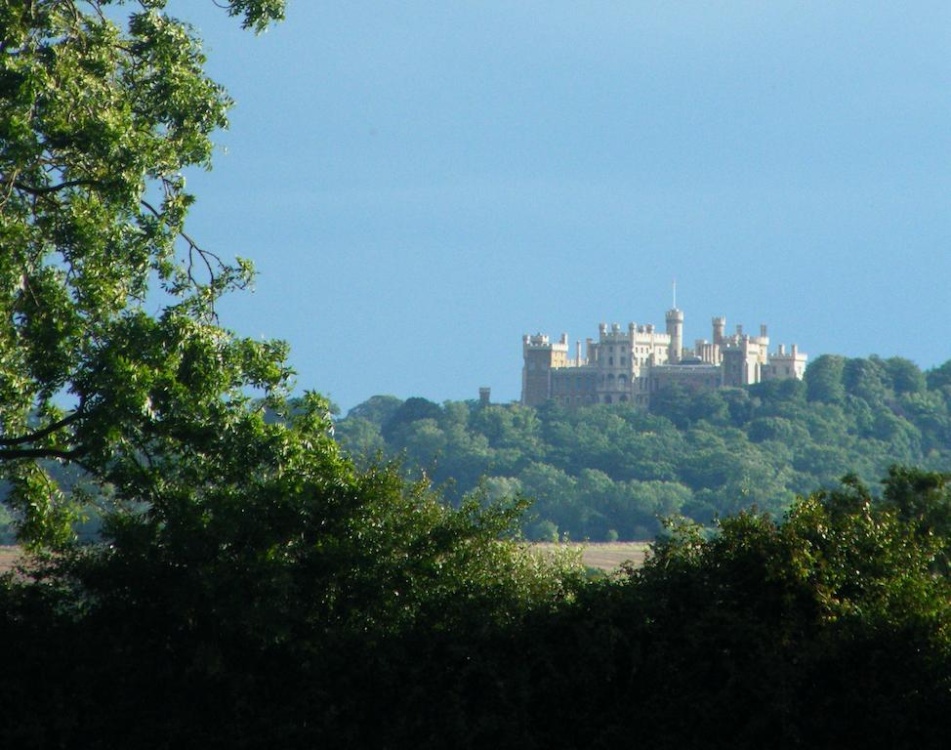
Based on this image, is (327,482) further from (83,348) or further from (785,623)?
(785,623)

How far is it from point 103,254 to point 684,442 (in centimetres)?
10542

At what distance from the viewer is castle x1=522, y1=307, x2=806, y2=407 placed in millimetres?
137500

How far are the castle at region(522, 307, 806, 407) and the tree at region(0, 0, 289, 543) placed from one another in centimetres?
12209

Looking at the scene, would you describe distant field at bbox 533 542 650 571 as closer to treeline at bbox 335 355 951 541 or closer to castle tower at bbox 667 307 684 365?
treeline at bbox 335 355 951 541

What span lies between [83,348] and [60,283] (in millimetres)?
502

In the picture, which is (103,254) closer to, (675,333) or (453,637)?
(453,637)

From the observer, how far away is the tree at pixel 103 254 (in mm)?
12242

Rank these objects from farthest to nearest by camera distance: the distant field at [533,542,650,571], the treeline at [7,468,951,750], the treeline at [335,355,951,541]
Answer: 1. the treeline at [335,355,951,541]
2. the distant field at [533,542,650,571]
3. the treeline at [7,468,951,750]

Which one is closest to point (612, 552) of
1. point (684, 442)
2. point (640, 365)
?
point (684, 442)

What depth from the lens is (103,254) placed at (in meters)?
13.0

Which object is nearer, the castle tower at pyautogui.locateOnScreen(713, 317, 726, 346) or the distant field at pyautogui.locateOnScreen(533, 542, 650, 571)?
the distant field at pyautogui.locateOnScreen(533, 542, 650, 571)

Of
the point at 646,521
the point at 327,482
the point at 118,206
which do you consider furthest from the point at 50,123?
the point at 646,521

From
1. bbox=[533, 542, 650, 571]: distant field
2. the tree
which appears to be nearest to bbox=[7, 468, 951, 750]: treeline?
the tree

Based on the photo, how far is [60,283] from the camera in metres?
12.7
